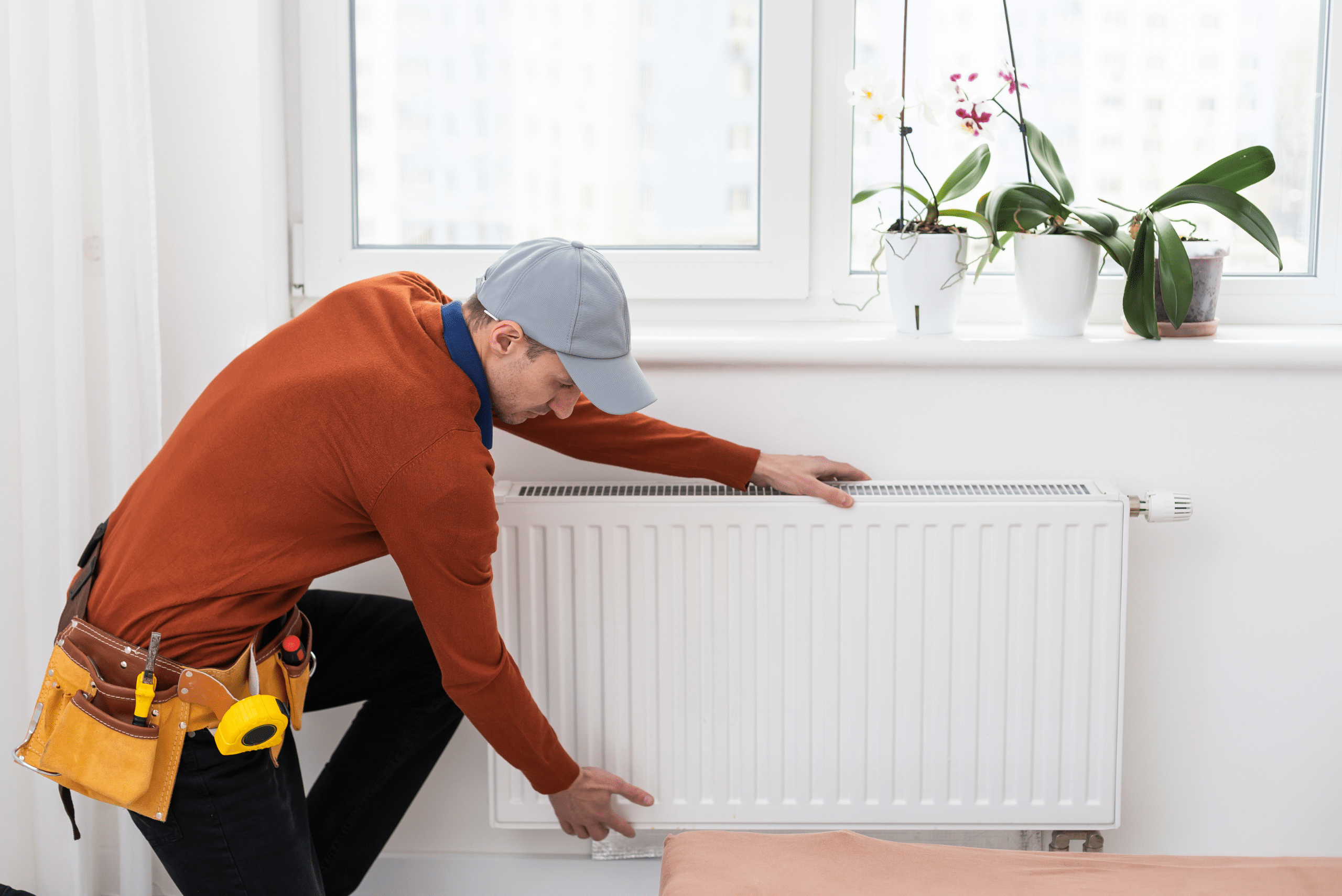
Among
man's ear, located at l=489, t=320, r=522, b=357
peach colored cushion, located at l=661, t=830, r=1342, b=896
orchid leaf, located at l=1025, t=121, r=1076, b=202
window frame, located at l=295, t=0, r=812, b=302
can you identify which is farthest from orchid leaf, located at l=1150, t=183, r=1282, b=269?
man's ear, located at l=489, t=320, r=522, b=357

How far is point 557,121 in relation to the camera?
1.51 meters

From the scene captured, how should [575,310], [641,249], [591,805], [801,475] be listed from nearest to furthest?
[575,310]
[591,805]
[801,475]
[641,249]

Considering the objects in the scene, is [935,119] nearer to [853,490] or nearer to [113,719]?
[853,490]

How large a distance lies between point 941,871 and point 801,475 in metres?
0.49

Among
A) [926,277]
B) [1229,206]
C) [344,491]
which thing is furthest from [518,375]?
[1229,206]

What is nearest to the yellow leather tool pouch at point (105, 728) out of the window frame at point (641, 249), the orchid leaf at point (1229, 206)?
the window frame at point (641, 249)

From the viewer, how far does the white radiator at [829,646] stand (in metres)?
1.33

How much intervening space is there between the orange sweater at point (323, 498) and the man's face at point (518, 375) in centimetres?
4

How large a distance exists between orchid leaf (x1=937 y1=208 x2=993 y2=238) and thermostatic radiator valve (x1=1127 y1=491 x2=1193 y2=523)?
391 millimetres

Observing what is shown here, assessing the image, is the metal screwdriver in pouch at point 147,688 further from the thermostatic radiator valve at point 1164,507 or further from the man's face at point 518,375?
the thermostatic radiator valve at point 1164,507

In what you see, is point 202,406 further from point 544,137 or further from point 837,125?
point 837,125

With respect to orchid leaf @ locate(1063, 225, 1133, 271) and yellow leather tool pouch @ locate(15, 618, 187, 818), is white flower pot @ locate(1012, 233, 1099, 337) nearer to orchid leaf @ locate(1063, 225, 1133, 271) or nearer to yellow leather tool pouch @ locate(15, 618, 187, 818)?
orchid leaf @ locate(1063, 225, 1133, 271)

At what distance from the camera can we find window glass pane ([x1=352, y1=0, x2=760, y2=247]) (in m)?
1.49

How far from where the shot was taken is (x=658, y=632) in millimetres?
1356
